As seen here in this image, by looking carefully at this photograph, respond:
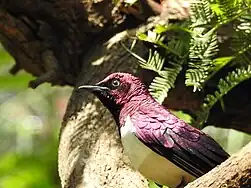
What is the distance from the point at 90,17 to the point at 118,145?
0.44m

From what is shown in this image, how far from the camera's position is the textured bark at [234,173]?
3.75 feet

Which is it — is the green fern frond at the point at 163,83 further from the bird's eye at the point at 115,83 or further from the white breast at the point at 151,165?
the white breast at the point at 151,165

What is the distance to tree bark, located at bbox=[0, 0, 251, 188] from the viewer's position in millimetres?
1861

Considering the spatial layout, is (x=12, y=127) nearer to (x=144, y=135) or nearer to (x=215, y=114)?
(x=215, y=114)

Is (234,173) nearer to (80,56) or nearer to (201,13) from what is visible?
(201,13)

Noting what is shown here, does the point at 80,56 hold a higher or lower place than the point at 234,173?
lower

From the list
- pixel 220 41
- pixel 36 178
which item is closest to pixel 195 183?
pixel 220 41

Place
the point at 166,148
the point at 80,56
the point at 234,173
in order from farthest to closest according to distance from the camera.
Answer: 1. the point at 80,56
2. the point at 166,148
3. the point at 234,173

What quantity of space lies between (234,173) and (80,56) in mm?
1016

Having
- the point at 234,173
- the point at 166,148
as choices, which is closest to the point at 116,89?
the point at 166,148

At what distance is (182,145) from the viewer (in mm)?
1586

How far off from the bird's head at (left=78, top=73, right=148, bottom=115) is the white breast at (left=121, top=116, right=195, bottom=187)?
6.3 inches

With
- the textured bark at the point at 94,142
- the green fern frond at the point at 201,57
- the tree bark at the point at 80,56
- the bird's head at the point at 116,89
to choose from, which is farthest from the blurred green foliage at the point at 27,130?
the green fern frond at the point at 201,57

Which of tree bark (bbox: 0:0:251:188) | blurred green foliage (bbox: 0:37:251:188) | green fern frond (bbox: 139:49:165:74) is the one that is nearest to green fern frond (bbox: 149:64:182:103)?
green fern frond (bbox: 139:49:165:74)
